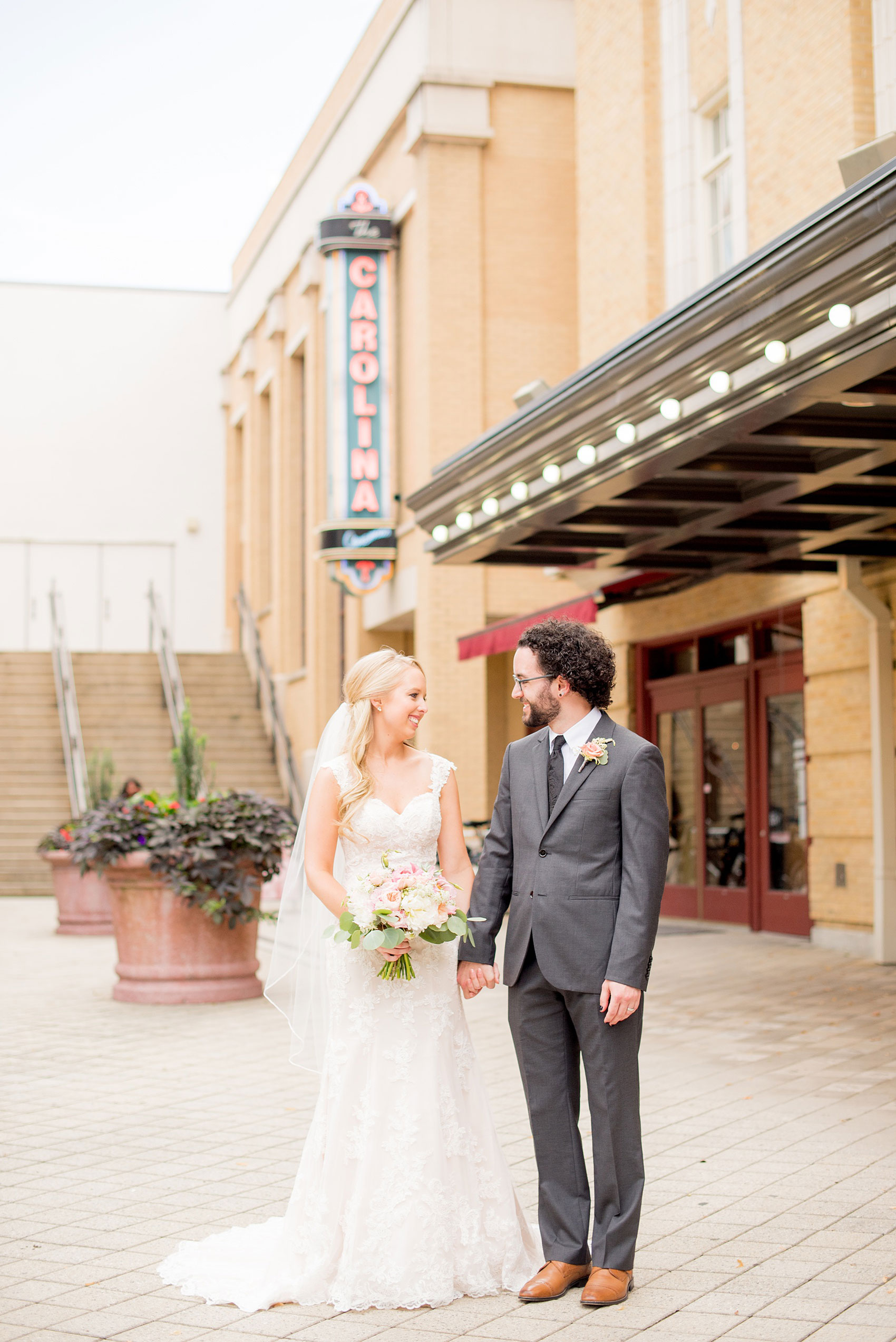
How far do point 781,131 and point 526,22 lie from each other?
7.85 meters

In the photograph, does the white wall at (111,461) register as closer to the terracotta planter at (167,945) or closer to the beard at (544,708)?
the terracotta planter at (167,945)

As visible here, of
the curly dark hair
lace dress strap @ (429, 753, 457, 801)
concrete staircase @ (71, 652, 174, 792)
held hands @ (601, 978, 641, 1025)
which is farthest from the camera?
concrete staircase @ (71, 652, 174, 792)

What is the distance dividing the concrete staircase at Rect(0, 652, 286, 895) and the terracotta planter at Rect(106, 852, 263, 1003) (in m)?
9.91

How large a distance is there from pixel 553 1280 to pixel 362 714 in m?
1.78

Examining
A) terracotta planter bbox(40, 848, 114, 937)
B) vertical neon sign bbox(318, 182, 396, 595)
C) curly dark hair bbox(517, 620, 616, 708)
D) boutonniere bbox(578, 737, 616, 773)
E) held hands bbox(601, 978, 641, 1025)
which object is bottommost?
terracotta planter bbox(40, 848, 114, 937)

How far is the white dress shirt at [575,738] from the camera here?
168 inches

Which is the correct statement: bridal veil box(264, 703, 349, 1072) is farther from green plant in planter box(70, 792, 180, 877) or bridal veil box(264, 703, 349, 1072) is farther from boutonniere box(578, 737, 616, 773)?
green plant in planter box(70, 792, 180, 877)

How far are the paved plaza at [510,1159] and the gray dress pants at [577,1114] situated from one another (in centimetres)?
19

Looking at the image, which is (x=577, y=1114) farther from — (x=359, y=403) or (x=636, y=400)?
(x=359, y=403)

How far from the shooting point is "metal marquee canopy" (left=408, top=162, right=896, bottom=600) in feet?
21.7

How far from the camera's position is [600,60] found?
1563cm

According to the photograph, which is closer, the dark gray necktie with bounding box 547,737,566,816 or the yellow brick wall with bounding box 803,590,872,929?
the dark gray necktie with bounding box 547,737,566,816

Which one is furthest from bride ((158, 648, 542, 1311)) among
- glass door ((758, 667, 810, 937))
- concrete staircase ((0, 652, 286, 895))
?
concrete staircase ((0, 652, 286, 895))

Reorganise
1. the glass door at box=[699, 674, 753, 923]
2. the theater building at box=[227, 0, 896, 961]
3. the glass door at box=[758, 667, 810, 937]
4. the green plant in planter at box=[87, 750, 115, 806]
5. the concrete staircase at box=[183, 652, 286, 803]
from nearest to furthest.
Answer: the theater building at box=[227, 0, 896, 961], the glass door at box=[758, 667, 810, 937], the glass door at box=[699, 674, 753, 923], the green plant in planter at box=[87, 750, 115, 806], the concrete staircase at box=[183, 652, 286, 803]
